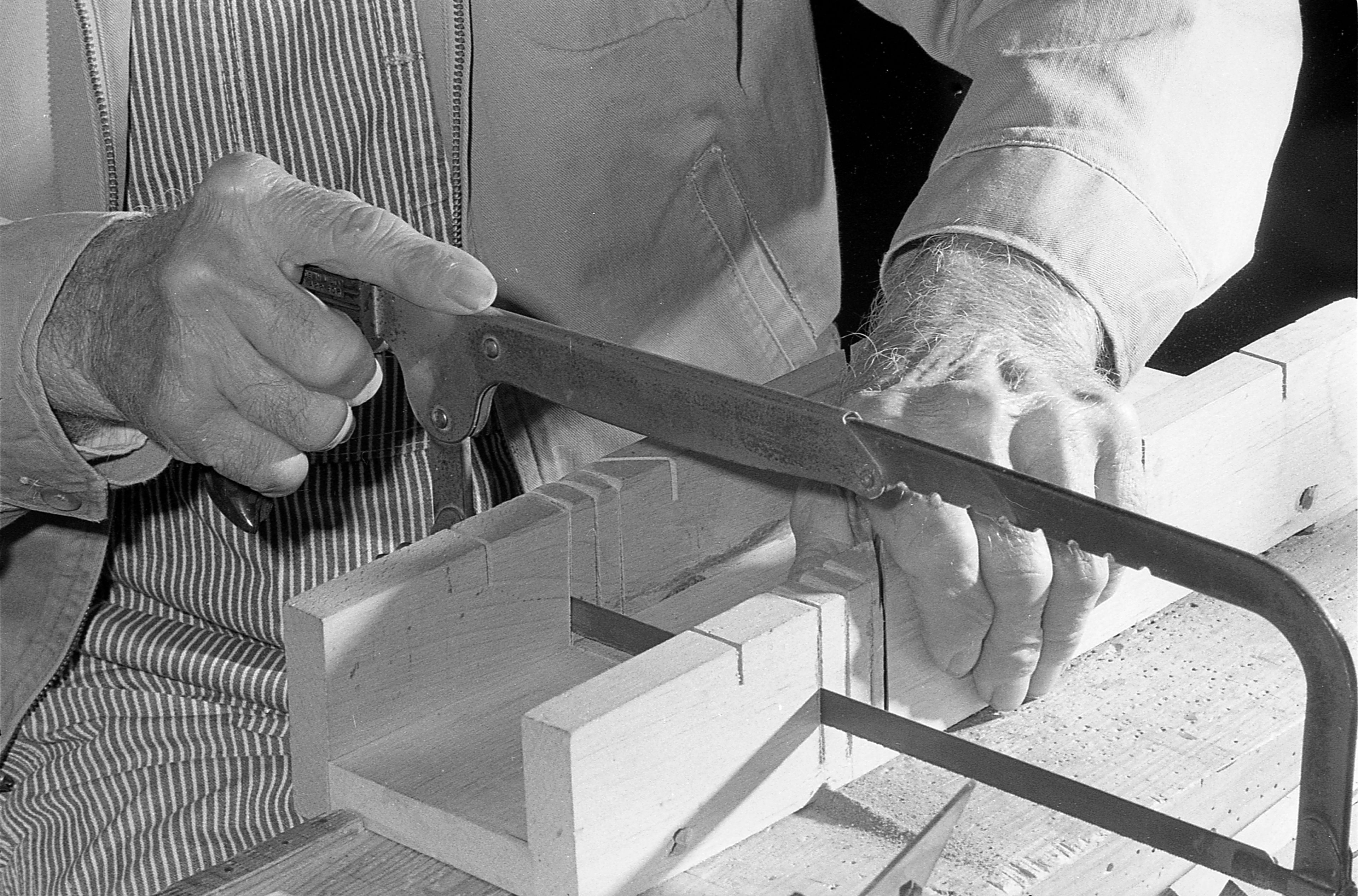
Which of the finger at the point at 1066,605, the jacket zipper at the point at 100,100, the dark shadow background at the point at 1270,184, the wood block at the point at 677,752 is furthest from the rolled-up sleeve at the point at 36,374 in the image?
the dark shadow background at the point at 1270,184

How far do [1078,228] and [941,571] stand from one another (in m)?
0.38

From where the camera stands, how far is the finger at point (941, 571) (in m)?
1.10

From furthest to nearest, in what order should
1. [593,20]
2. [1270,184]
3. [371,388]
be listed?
[1270,184] → [593,20] → [371,388]

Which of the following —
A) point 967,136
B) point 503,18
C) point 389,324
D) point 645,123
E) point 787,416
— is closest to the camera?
point 787,416

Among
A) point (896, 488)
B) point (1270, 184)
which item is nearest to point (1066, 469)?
point (896, 488)

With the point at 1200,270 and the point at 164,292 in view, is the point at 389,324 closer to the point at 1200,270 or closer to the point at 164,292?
the point at 164,292

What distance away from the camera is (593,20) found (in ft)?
5.37

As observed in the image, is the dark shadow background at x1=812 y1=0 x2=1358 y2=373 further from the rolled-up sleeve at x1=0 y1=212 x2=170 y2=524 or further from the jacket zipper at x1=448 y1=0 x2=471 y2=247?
the rolled-up sleeve at x1=0 y1=212 x2=170 y2=524

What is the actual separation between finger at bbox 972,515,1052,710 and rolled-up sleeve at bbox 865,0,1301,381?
0.29 meters

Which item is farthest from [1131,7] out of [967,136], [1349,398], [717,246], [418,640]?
[418,640]

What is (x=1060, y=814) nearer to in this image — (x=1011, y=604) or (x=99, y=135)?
(x=1011, y=604)

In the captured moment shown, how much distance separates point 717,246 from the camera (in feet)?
5.85

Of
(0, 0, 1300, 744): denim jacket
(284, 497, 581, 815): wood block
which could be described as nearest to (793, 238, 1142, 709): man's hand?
(0, 0, 1300, 744): denim jacket

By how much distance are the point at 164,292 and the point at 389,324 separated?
0.63 ft
